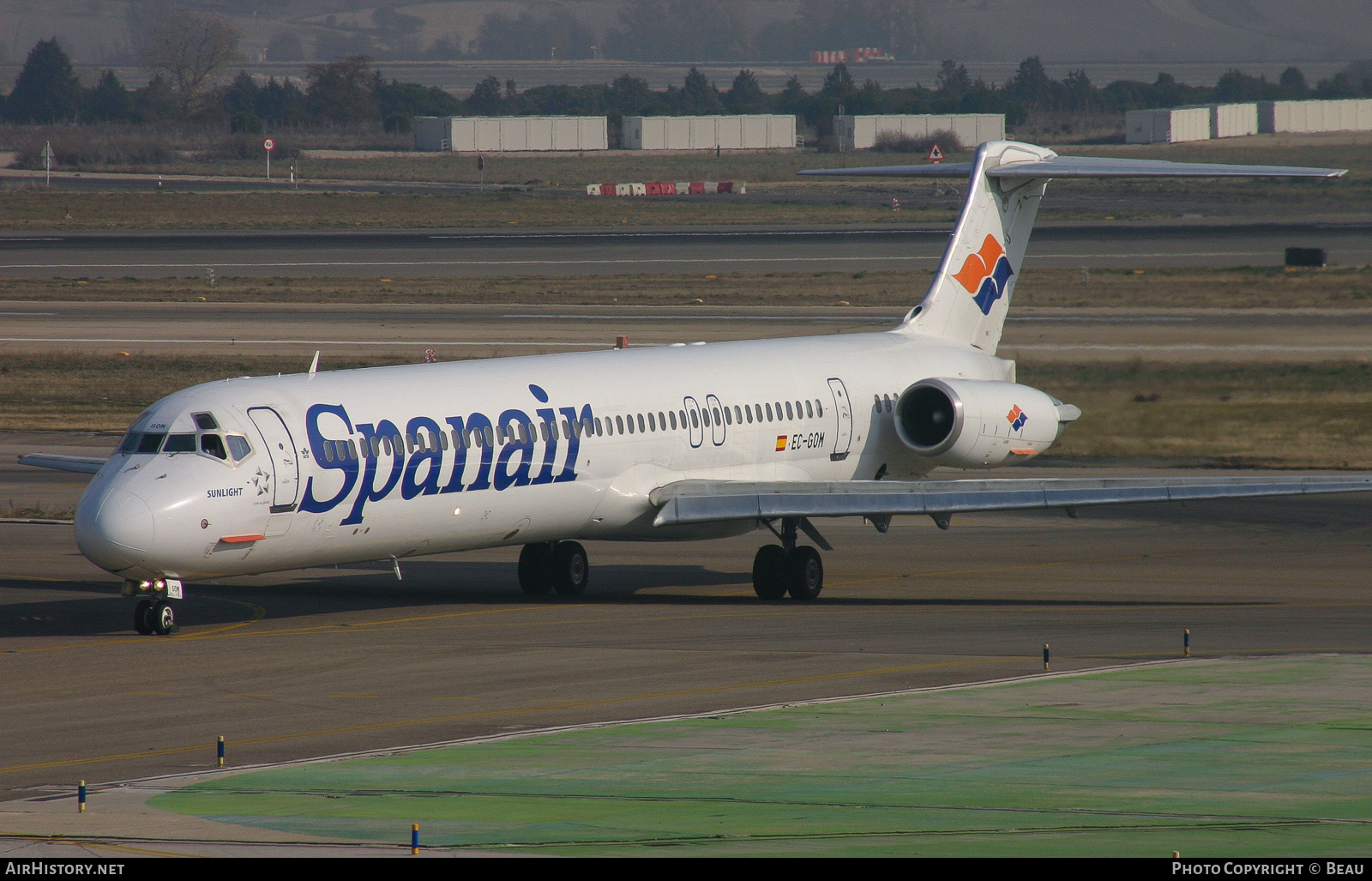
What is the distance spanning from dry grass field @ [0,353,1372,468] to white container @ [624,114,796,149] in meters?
121

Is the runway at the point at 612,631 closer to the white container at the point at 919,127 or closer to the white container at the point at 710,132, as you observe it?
the white container at the point at 919,127

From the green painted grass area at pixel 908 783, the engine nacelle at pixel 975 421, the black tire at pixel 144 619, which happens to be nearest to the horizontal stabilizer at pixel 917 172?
the engine nacelle at pixel 975 421

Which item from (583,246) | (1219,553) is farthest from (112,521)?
(583,246)

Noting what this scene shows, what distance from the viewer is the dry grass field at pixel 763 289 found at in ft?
210

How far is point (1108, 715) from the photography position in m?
17.6

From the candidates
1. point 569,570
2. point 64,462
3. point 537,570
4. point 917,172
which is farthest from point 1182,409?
point 64,462

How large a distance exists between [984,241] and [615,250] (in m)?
53.8

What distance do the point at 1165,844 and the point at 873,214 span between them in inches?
3791

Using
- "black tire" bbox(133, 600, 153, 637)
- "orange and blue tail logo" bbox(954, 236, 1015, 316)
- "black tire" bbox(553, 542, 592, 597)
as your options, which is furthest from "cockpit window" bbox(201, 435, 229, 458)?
"orange and blue tail logo" bbox(954, 236, 1015, 316)

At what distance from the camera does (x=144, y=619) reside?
76.4 feet

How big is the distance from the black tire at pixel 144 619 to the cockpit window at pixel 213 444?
2.24 meters

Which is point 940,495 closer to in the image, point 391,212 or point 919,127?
point 391,212

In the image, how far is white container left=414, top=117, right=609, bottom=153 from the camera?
165 m

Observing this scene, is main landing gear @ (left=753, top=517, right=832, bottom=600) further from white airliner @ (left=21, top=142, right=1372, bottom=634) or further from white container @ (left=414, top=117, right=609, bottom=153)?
white container @ (left=414, top=117, right=609, bottom=153)
